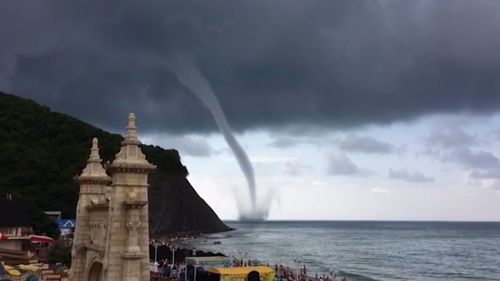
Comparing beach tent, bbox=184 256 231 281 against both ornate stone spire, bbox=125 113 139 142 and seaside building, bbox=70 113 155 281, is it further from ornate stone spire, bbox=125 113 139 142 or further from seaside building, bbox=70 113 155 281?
ornate stone spire, bbox=125 113 139 142

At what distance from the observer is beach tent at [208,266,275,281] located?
1387 inches

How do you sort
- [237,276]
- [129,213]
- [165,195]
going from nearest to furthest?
[129,213] → [237,276] → [165,195]

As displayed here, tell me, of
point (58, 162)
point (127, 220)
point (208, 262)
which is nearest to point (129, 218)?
point (127, 220)

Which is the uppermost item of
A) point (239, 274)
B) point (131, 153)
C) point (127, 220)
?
point (131, 153)

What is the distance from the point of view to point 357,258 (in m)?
95.1

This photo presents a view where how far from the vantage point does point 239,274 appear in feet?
116

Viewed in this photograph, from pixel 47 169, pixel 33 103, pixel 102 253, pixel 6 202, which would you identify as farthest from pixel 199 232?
pixel 102 253

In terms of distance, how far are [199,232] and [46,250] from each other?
10754 cm

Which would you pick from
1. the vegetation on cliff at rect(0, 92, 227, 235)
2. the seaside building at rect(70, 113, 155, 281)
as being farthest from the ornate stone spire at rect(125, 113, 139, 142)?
the vegetation on cliff at rect(0, 92, 227, 235)

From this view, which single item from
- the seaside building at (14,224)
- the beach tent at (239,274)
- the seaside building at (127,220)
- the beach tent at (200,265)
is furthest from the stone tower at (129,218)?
the seaside building at (14,224)

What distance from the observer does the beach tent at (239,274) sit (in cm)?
3522

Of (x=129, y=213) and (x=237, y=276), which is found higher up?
(x=129, y=213)

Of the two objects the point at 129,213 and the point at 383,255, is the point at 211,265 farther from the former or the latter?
the point at 383,255

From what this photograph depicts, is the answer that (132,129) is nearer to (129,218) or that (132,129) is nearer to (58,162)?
(129,218)
